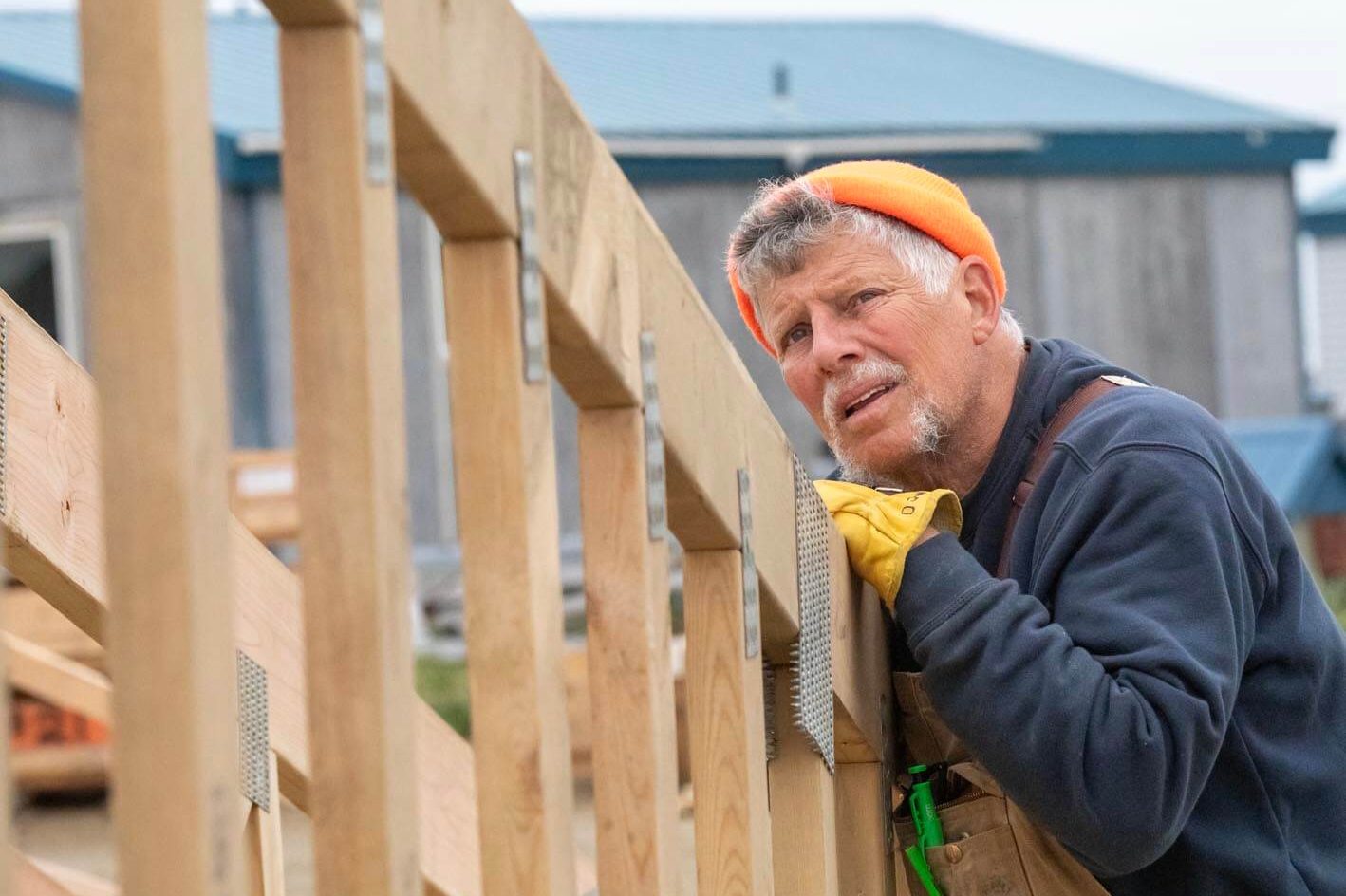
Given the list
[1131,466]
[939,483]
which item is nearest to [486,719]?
[1131,466]

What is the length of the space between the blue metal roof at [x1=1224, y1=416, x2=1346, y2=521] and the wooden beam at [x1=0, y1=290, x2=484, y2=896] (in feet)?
30.3

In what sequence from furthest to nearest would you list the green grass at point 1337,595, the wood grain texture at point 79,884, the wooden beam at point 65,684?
the green grass at point 1337,595 → the wooden beam at point 65,684 → the wood grain texture at point 79,884

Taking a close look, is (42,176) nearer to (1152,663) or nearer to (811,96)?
(811,96)

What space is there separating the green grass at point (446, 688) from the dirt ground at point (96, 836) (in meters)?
0.85

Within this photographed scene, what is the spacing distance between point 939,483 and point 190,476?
1.65m

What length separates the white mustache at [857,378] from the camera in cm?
252

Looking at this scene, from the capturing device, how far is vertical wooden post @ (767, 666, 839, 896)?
239cm

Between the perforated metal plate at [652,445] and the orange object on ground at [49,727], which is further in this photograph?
the orange object on ground at [49,727]

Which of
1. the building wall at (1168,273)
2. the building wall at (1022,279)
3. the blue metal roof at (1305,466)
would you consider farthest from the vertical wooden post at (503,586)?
the building wall at (1168,273)

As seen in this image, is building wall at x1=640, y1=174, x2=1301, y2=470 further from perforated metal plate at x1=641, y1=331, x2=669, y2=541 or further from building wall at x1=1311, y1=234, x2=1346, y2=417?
perforated metal plate at x1=641, y1=331, x2=669, y2=541

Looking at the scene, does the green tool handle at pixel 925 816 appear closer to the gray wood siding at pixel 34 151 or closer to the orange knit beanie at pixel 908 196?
the orange knit beanie at pixel 908 196

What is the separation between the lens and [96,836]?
823 cm

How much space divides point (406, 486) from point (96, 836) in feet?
24.3

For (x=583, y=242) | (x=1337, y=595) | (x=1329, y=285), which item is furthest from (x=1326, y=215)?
(x=583, y=242)
